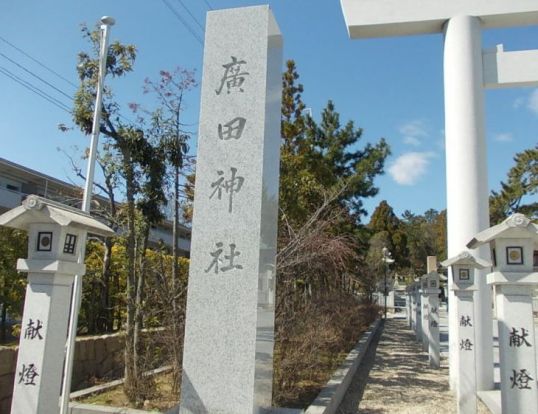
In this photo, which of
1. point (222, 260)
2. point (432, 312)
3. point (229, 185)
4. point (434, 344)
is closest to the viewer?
point (222, 260)

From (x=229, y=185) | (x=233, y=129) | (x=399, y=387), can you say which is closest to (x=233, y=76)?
(x=233, y=129)

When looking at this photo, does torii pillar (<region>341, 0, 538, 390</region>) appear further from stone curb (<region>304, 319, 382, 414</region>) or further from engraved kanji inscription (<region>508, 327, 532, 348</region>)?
engraved kanji inscription (<region>508, 327, 532, 348</region>)

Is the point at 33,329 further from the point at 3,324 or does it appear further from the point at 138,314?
the point at 3,324

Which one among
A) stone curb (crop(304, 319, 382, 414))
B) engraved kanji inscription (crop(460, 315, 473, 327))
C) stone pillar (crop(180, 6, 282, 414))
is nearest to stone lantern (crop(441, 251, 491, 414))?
engraved kanji inscription (crop(460, 315, 473, 327))

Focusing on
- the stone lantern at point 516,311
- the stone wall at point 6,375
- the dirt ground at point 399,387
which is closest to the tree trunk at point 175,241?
the stone wall at point 6,375

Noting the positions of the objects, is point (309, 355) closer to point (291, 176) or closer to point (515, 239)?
point (515, 239)

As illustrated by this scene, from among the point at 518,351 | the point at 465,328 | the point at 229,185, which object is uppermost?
the point at 229,185

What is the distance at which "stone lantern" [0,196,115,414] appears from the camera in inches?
154

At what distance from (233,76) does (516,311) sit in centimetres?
387

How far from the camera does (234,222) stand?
15.5ft

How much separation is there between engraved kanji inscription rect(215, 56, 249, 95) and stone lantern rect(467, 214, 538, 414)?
3.09 metres

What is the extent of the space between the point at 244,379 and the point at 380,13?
7.51 m

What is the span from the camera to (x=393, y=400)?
7.31 meters

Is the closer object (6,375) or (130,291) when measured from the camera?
(6,375)
